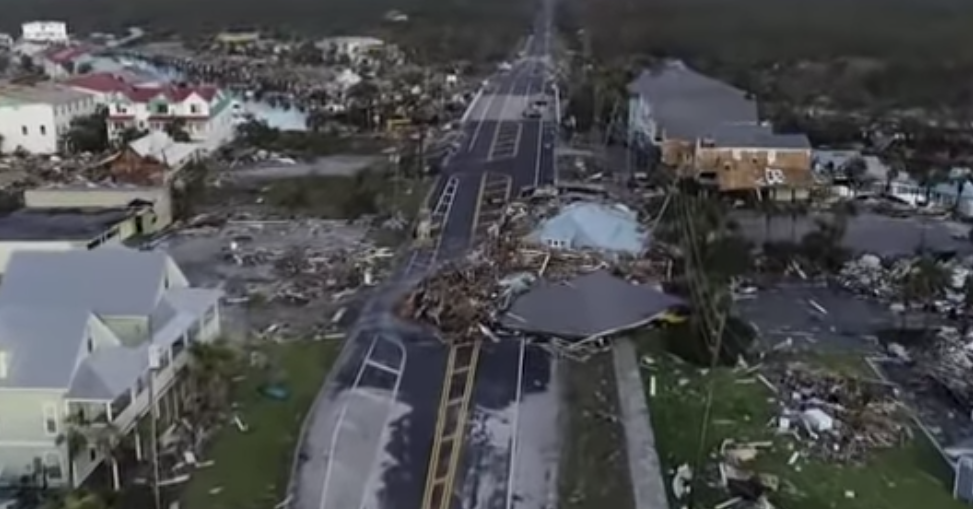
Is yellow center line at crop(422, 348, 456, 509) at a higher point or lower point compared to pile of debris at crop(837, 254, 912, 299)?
lower

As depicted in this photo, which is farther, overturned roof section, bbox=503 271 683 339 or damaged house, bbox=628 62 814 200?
damaged house, bbox=628 62 814 200

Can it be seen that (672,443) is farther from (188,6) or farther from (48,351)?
(188,6)

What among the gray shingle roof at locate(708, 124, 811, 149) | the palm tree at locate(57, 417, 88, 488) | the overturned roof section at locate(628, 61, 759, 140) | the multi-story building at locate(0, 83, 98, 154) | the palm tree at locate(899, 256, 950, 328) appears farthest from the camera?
the multi-story building at locate(0, 83, 98, 154)

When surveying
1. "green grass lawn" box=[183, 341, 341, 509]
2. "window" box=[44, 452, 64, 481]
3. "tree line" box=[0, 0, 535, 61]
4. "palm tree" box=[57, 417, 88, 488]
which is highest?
"tree line" box=[0, 0, 535, 61]

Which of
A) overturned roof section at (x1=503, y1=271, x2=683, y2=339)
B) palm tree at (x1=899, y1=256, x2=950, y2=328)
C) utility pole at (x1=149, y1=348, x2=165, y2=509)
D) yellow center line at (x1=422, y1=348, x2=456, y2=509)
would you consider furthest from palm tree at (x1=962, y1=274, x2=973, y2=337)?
utility pole at (x1=149, y1=348, x2=165, y2=509)

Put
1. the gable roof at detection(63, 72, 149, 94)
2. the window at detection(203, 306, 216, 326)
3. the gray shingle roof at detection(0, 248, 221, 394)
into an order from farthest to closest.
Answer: the gable roof at detection(63, 72, 149, 94) → the window at detection(203, 306, 216, 326) → the gray shingle roof at detection(0, 248, 221, 394)

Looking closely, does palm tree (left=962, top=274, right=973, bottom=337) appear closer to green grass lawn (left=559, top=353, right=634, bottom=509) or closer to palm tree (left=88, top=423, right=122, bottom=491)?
green grass lawn (left=559, top=353, right=634, bottom=509)

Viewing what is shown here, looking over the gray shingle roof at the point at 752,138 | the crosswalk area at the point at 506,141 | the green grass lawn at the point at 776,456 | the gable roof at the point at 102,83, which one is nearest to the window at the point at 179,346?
the green grass lawn at the point at 776,456
